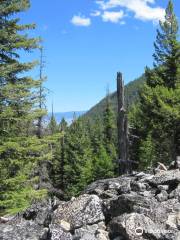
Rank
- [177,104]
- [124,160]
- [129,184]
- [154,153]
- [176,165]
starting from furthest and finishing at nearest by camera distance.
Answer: [154,153], [177,104], [124,160], [176,165], [129,184]

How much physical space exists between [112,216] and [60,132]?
344 inches

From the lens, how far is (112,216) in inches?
404

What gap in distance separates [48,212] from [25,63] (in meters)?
7.82

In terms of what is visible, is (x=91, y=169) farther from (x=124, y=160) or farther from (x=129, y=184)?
(x=129, y=184)

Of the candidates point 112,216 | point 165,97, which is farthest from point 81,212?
point 165,97

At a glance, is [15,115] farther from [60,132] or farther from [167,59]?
[167,59]

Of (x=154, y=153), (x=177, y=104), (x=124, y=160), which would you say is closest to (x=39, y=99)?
(x=124, y=160)

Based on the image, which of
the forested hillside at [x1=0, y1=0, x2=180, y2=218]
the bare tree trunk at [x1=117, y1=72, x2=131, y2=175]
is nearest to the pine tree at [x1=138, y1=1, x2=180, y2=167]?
the forested hillside at [x1=0, y1=0, x2=180, y2=218]

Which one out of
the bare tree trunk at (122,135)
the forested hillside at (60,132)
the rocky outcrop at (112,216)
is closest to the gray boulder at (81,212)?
the rocky outcrop at (112,216)

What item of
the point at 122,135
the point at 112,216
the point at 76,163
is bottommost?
the point at 112,216

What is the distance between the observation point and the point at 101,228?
9.92m

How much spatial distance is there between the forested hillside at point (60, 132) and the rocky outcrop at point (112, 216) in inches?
191

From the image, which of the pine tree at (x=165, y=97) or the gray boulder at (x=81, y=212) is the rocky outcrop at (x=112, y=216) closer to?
the gray boulder at (x=81, y=212)

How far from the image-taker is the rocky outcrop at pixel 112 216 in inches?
364
